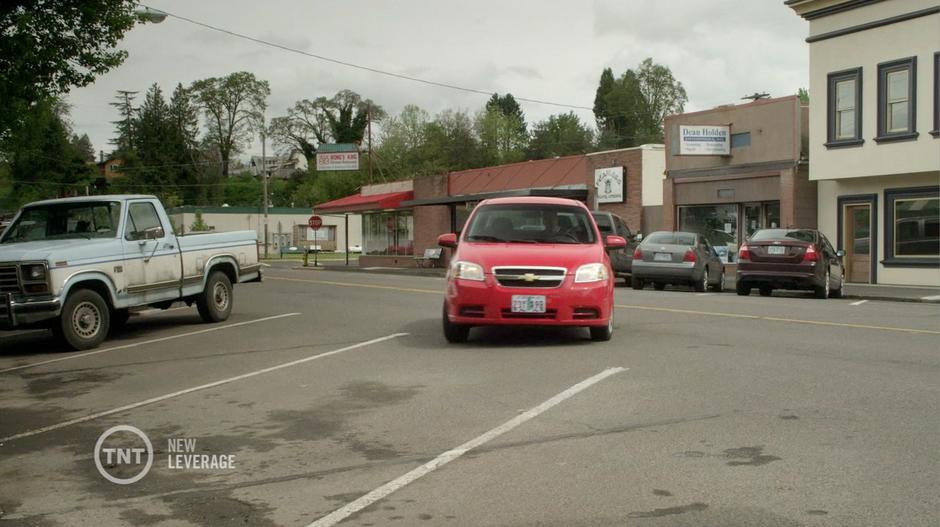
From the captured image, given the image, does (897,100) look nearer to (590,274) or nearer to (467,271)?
(590,274)

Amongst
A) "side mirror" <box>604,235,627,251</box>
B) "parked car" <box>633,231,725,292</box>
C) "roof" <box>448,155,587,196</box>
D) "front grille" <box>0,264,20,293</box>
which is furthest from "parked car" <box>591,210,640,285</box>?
"front grille" <box>0,264,20,293</box>

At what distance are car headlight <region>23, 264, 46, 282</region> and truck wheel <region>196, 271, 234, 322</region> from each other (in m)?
3.28

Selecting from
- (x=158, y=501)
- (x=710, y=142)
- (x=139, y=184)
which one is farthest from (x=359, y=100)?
(x=158, y=501)

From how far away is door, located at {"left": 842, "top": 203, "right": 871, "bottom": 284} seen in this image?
2709 centimetres

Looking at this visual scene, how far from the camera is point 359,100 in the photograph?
337 ft

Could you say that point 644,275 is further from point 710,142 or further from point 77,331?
point 77,331

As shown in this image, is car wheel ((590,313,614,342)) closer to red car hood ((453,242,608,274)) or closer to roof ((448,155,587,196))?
red car hood ((453,242,608,274))

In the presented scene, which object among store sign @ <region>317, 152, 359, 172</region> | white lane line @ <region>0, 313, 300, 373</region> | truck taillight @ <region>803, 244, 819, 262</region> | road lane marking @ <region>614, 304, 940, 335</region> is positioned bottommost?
white lane line @ <region>0, 313, 300, 373</region>

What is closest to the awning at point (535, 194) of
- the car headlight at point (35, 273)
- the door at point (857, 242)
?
the door at point (857, 242)

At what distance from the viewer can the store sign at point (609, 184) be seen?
35.6 metres

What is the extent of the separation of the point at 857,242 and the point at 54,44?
2184 cm

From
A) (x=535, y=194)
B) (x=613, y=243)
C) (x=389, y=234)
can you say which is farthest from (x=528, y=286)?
(x=389, y=234)

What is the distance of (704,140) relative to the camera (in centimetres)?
3105

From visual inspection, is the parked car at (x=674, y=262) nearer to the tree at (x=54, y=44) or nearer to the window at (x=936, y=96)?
the window at (x=936, y=96)
